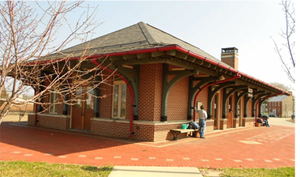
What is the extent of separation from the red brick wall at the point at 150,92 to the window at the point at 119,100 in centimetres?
101

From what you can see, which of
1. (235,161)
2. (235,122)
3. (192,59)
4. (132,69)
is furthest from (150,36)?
(235,122)

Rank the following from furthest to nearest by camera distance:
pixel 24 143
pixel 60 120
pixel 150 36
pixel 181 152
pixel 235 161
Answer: pixel 60 120 < pixel 150 36 < pixel 24 143 < pixel 181 152 < pixel 235 161

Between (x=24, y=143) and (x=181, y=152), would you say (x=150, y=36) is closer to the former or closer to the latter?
(x=181, y=152)

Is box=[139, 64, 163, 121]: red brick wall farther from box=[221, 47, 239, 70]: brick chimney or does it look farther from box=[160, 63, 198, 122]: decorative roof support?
box=[221, 47, 239, 70]: brick chimney

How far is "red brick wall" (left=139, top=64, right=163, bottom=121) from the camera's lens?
9.85 meters

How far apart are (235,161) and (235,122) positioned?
12.0m

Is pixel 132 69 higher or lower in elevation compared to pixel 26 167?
higher

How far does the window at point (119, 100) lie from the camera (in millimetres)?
10875

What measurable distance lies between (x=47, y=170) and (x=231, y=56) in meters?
20.7

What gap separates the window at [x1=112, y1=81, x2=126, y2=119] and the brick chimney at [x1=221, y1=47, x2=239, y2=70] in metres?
14.8

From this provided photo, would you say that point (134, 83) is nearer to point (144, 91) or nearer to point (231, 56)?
point (144, 91)

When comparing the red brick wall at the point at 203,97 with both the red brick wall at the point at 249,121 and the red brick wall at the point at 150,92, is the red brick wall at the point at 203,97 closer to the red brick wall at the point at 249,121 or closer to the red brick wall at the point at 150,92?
the red brick wall at the point at 150,92

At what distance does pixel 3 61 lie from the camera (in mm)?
3510

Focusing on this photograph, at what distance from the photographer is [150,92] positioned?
32.7 feet
